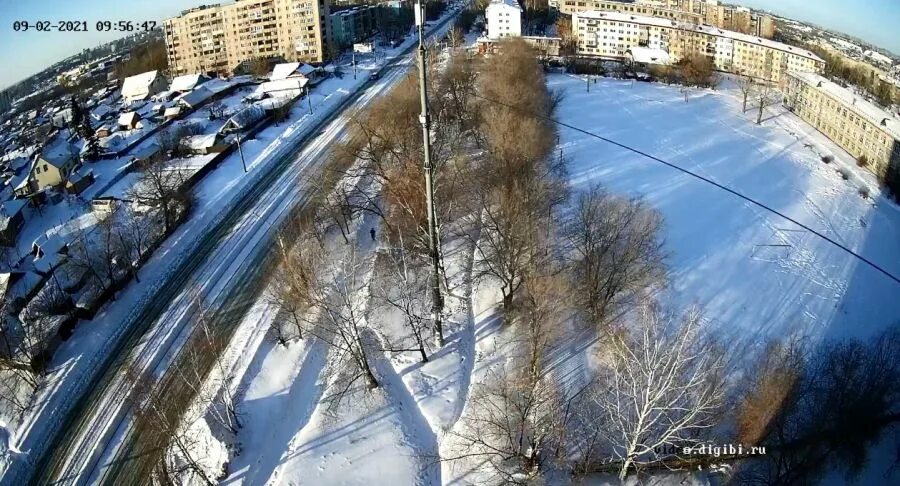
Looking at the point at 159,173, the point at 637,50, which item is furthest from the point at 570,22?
the point at 159,173

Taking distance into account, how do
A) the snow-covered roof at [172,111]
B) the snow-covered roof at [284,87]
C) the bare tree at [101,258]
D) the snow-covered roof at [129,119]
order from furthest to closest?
the snow-covered roof at [284,87], the snow-covered roof at [129,119], the snow-covered roof at [172,111], the bare tree at [101,258]

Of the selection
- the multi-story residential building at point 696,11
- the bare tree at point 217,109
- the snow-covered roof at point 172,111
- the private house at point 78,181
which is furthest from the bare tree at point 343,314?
the multi-story residential building at point 696,11

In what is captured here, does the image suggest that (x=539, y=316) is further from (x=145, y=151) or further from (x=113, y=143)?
(x=113, y=143)

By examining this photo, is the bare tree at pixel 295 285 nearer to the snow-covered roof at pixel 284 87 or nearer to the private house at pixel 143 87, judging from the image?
the snow-covered roof at pixel 284 87

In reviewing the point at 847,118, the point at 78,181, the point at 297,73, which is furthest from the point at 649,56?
the point at 78,181

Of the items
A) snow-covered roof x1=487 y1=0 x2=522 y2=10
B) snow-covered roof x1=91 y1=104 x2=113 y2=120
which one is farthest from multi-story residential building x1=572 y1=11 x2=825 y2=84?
snow-covered roof x1=91 y1=104 x2=113 y2=120

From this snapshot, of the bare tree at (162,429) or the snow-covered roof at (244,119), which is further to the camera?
the snow-covered roof at (244,119)

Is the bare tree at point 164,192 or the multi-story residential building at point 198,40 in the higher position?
the multi-story residential building at point 198,40

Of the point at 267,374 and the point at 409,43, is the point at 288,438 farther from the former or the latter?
the point at 409,43
